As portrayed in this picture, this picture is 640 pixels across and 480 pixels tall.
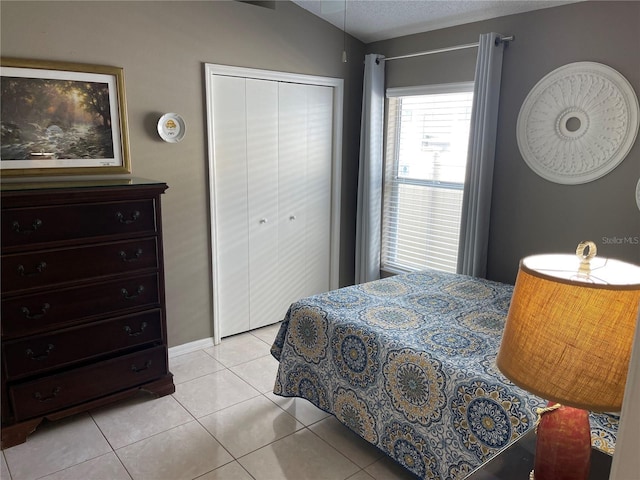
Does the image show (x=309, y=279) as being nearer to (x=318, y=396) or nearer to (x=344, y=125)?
(x=344, y=125)

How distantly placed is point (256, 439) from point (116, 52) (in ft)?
7.82

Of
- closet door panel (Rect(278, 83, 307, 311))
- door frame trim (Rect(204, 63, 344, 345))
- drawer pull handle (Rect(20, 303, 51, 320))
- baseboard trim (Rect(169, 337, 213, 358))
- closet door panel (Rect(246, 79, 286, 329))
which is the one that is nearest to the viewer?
drawer pull handle (Rect(20, 303, 51, 320))

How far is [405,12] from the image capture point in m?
3.42

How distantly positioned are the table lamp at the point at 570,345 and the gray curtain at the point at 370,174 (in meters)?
3.03

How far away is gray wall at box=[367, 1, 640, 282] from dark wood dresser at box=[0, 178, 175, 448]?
2.27m

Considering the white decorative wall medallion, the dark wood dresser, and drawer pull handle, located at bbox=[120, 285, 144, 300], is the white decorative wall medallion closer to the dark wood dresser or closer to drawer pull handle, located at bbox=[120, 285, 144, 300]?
the dark wood dresser

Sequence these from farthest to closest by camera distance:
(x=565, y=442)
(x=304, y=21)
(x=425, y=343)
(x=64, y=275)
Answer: (x=304, y=21) < (x=64, y=275) < (x=425, y=343) < (x=565, y=442)

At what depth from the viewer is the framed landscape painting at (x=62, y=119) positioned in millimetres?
2564

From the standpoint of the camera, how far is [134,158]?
3027 mm

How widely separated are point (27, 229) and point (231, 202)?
4.86 ft

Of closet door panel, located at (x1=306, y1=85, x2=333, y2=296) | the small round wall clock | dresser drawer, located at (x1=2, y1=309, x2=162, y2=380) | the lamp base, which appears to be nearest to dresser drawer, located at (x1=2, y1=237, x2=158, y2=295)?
dresser drawer, located at (x1=2, y1=309, x2=162, y2=380)

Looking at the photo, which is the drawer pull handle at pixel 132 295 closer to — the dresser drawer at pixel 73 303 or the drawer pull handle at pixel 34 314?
the dresser drawer at pixel 73 303

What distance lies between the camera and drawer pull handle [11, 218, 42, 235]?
2.26 metres

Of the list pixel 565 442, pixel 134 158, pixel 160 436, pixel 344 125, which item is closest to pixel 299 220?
pixel 344 125
